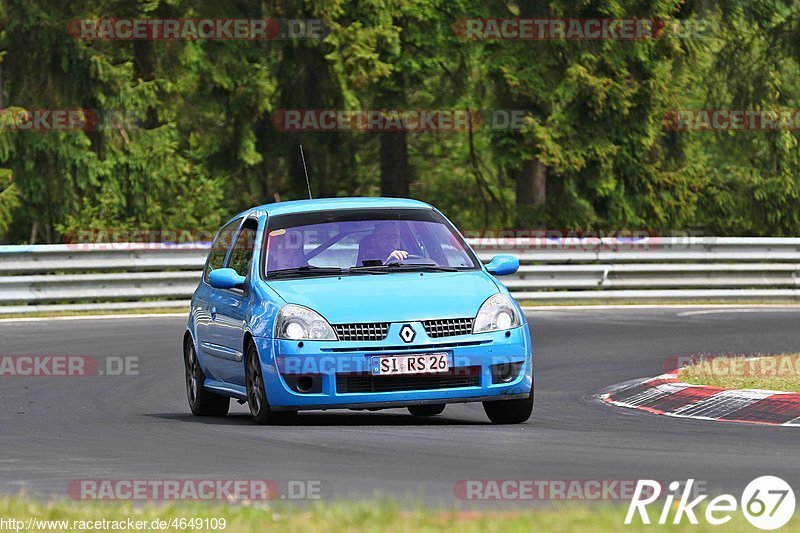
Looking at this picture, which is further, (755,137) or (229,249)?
(755,137)

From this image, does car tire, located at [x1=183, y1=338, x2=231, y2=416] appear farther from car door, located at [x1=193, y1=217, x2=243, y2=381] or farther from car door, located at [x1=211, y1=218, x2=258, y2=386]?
car door, located at [x1=211, y1=218, x2=258, y2=386]

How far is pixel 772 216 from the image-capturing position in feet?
120

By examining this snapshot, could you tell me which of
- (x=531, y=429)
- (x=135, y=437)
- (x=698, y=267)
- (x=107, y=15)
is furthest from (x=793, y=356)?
(x=107, y=15)

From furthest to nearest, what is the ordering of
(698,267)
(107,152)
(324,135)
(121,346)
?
(324,135)
(107,152)
(698,267)
(121,346)

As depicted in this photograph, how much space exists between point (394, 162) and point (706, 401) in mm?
21711

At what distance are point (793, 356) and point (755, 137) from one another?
69.2 feet

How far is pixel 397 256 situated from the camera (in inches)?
480

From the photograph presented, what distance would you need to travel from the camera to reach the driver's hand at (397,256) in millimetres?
12164

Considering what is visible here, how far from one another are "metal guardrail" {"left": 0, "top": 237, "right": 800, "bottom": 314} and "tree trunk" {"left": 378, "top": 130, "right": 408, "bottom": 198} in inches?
304

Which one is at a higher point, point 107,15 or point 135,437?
point 107,15

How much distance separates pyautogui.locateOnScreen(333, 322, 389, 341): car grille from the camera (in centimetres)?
1106

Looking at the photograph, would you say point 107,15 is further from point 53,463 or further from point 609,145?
point 53,463
